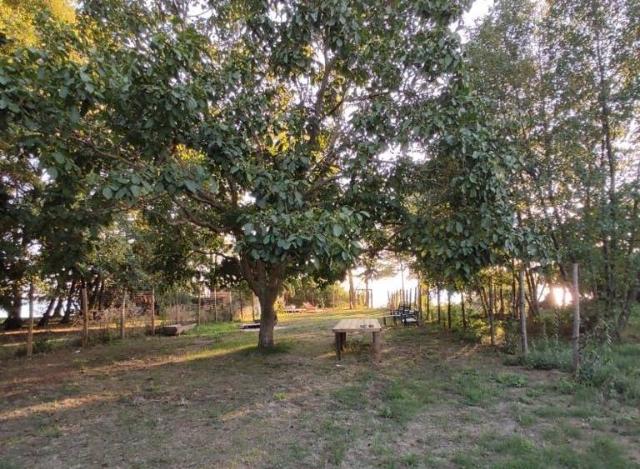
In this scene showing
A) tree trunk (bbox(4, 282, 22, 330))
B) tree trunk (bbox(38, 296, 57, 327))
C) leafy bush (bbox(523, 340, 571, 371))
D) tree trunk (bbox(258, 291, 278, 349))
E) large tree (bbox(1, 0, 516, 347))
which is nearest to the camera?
large tree (bbox(1, 0, 516, 347))

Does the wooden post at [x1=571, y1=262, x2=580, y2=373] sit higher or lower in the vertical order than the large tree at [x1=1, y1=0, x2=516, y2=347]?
lower

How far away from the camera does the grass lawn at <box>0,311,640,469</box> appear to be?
3.78 metres

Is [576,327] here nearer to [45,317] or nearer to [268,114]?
[268,114]

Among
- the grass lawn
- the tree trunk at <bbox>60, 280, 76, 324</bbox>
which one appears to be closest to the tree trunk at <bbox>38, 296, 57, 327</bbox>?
the tree trunk at <bbox>60, 280, 76, 324</bbox>

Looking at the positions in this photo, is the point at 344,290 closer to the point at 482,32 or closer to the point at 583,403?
the point at 482,32

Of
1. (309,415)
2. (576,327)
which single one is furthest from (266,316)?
(576,327)

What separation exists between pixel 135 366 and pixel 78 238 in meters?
2.63

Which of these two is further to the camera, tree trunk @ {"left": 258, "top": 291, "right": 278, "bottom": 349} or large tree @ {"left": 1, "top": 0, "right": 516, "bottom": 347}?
tree trunk @ {"left": 258, "top": 291, "right": 278, "bottom": 349}

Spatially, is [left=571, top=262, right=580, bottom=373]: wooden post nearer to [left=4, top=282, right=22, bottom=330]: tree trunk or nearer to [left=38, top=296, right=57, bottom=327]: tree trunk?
[left=4, top=282, right=22, bottom=330]: tree trunk

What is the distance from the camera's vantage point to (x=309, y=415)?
16.2 feet

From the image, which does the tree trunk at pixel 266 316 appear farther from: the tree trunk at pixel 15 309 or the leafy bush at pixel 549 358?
the tree trunk at pixel 15 309

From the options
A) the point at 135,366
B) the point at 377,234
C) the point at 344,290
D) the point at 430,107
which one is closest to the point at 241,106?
the point at 430,107

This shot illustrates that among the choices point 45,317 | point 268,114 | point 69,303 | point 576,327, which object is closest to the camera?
point 576,327

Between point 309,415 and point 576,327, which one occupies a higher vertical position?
point 576,327
